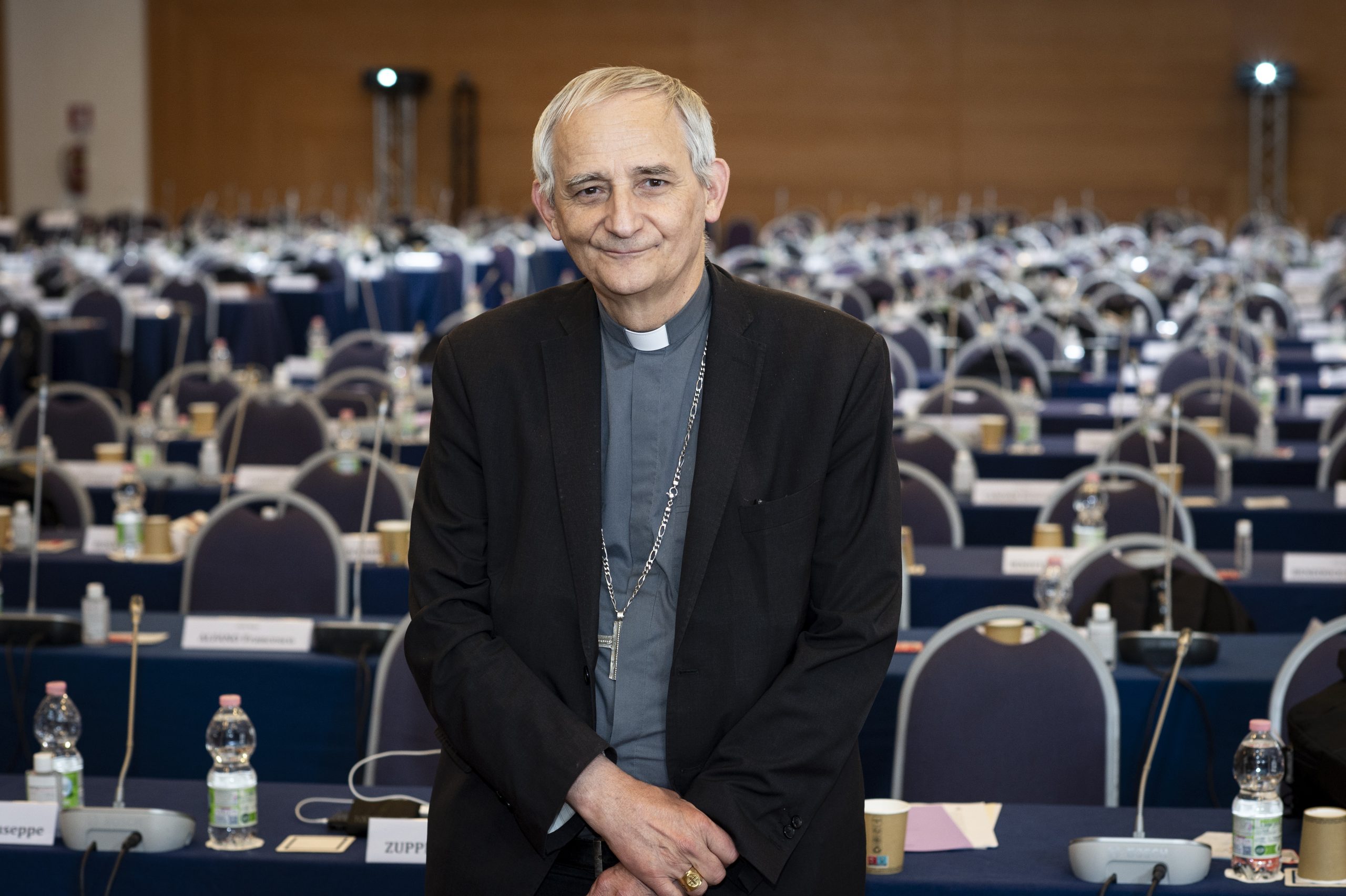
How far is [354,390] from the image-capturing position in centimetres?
781

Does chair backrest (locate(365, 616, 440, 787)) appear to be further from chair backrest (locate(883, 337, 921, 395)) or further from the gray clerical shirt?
chair backrest (locate(883, 337, 921, 395))

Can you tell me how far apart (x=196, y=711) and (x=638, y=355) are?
218 centimetres

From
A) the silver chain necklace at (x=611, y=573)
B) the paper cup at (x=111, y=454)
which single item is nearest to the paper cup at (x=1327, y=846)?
the silver chain necklace at (x=611, y=573)

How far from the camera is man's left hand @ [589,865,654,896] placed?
1835 mm

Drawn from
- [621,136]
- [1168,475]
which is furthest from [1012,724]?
[1168,475]

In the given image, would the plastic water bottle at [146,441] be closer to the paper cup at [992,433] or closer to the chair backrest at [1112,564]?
the paper cup at [992,433]

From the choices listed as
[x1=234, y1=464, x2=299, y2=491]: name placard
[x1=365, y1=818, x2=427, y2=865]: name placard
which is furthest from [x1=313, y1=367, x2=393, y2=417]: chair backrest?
[x1=365, y1=818, x2=427, y2=865]: name placard

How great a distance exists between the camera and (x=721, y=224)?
2169cm

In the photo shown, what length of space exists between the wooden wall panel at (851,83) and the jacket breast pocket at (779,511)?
20.0 meters

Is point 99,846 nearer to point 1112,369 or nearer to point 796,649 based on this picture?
point 796,649

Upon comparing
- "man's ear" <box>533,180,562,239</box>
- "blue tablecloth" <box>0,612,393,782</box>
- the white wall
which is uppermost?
the white wall

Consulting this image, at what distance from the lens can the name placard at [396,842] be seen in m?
2.52

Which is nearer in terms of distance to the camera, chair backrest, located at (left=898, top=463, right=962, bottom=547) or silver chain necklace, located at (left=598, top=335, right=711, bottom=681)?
silver chain necklace, located at (left=598, top=335, right=711, bottom=681)

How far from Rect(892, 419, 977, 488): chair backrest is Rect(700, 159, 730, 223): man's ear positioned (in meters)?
4.03
